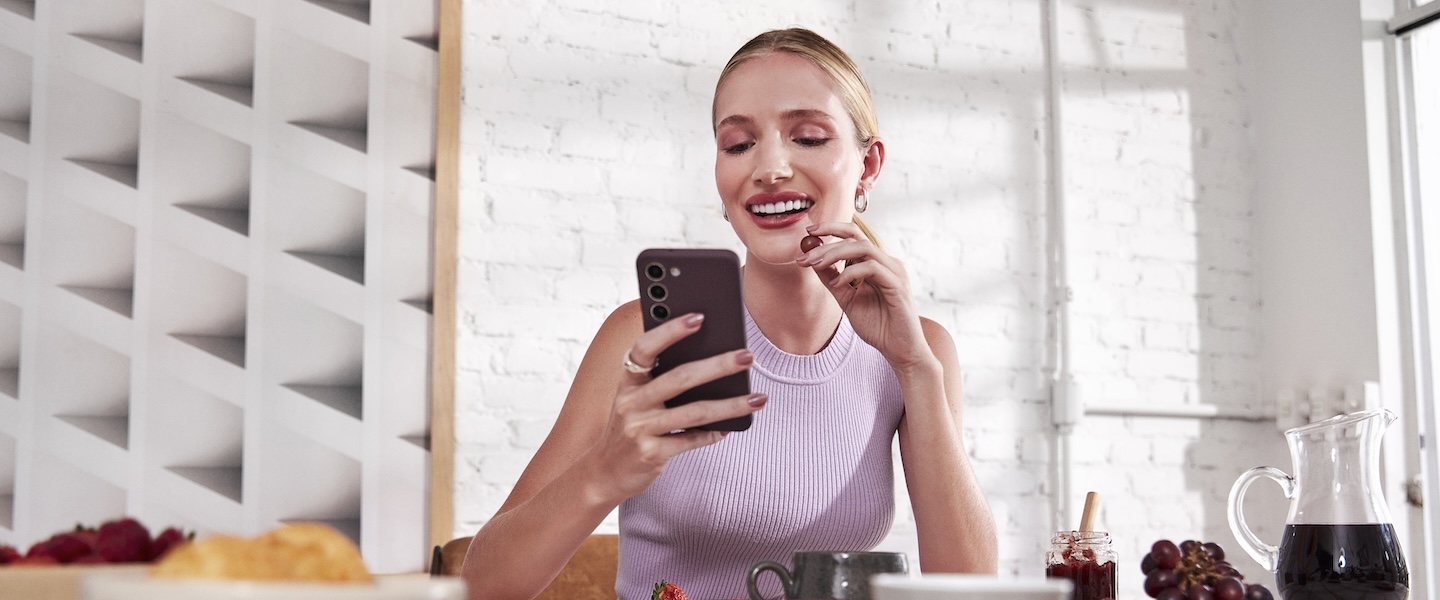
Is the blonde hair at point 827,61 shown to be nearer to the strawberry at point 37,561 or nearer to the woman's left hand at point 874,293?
the woman's left hand at point 874,293

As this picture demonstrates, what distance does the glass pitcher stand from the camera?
3.47ft

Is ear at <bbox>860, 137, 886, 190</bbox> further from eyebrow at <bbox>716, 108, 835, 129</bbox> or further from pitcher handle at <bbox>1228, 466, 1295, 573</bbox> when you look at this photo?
pitcher handle at <bbox>1228, 466, 1295, 573</bbox>

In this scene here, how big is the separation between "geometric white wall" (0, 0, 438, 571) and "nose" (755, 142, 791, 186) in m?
1.28

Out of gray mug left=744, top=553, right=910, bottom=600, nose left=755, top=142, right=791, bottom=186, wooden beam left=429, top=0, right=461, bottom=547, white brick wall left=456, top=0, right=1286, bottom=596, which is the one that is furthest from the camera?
white brick wall left=456, top=0, right=1286, bottom=596

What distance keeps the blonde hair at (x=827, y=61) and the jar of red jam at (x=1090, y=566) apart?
584 mm

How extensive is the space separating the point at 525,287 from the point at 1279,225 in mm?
2266

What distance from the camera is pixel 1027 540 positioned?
3164mm

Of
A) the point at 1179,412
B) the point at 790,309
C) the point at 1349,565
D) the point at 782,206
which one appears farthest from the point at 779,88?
the point at 1179,412

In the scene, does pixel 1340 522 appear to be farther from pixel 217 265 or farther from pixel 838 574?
pixel 217 265

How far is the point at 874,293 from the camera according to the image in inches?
51.3

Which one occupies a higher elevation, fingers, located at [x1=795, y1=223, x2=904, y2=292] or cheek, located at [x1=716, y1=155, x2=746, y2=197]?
cheek, located at [x1=716, y1=155, x2=746, y2=197]

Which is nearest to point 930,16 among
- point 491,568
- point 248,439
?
point 248,439

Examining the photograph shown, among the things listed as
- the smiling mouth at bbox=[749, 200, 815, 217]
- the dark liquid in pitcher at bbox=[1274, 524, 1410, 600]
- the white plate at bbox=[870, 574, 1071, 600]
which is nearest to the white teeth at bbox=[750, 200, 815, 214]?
the smiling mouth at bbox=[749, 200, 815, 217]

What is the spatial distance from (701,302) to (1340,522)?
602 millimetres
